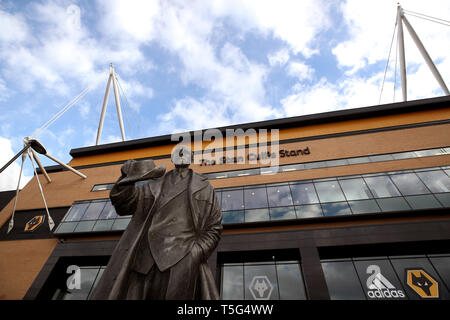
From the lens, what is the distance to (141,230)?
2785 mm

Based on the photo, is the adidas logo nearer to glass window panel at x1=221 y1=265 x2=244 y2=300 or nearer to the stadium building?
the stadium building

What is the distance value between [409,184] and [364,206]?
3.26 meters

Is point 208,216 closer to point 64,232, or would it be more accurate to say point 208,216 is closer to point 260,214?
point 260,214

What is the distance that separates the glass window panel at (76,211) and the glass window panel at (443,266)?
22.7 meters

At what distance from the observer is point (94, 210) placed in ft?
56.6

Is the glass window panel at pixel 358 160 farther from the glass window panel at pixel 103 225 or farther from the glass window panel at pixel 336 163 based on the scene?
the glass window panel at pixel 103 225

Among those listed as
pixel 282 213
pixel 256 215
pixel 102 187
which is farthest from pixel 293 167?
pixel 102 187

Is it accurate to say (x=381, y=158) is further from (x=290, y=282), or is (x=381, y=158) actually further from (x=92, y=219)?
(x=92, y=219)

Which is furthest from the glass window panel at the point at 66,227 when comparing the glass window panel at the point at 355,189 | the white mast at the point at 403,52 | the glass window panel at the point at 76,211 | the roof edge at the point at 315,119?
the white mast at the point at 403,52

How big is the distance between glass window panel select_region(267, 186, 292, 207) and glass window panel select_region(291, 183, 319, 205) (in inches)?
14.9

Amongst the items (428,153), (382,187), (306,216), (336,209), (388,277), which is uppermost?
(428,153)

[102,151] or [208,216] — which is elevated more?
[102,151]
